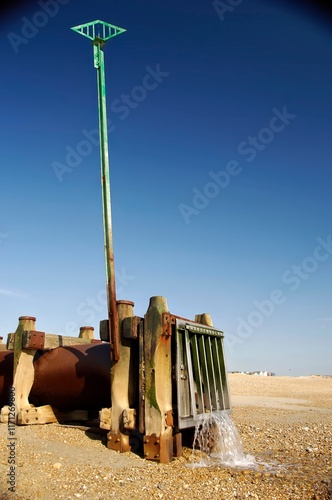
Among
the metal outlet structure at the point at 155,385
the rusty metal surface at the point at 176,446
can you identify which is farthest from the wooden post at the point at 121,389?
the rusty metal surface at the point at 176,446

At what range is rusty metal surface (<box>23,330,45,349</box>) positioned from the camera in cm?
A: 804

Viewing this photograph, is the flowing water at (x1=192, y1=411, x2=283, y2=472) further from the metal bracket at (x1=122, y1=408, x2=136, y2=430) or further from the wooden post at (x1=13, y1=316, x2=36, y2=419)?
the wooden post at (x1=13, y1=316, x2=36, y2=419)

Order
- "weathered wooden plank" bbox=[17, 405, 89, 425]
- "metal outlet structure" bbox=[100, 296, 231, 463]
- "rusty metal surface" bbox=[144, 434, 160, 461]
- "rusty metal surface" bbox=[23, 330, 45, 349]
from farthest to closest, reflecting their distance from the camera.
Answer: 1. "rusty metal surface" bbox=[23, 330, 45, 349]
2. "weathered wooden plank" bbox=[17, 405, 89, 425]
3. "metal outlet structure" bbox=[100, 296, 231, 463]
4. "rusty metal surface" bbox=[144, 434, 160, 461]

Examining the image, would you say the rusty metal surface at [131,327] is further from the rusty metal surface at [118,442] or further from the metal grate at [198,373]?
the rusty metal surface at [118,442]

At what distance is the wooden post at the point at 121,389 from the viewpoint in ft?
21.5

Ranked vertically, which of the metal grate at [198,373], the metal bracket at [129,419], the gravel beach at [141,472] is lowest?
the gravel beach at [141,472]

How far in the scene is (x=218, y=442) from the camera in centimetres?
704

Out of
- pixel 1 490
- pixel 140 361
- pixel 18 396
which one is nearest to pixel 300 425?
pixel 140 361

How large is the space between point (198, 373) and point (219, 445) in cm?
112

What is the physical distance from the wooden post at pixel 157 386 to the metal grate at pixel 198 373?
171mm

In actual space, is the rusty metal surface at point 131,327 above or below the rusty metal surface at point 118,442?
above

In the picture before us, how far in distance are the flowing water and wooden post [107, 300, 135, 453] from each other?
1106 millimetres

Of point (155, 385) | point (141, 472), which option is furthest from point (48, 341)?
point (141, 472)

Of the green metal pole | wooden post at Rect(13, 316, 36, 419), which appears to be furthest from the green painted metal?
wooden post at Rect(13, 316, 36, 419)
